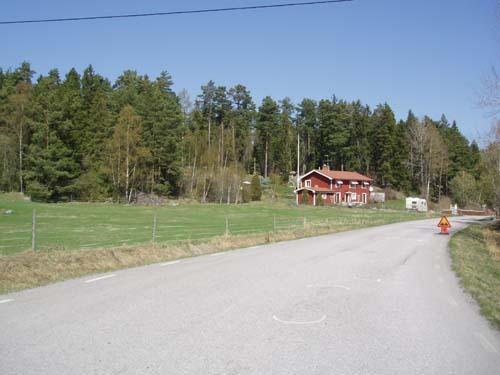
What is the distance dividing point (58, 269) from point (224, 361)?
8.15 m

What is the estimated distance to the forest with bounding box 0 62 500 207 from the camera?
65.0 metres

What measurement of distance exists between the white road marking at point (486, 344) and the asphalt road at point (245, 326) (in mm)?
25

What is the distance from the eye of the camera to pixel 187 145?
3174 inches

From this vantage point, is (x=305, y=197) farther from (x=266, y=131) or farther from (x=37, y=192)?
(x=37, y=192)

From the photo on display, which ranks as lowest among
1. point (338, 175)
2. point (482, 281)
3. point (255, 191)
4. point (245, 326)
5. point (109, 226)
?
point (482, 281)

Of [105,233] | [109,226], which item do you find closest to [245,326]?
[105,233]

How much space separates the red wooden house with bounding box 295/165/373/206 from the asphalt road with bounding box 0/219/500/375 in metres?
71.5

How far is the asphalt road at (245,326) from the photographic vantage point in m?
5.29

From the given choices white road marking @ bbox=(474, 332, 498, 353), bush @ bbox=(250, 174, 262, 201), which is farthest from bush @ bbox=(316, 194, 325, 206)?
white road marking @ bbox=(474, 332, 498, 353)

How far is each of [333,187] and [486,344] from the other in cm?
8023

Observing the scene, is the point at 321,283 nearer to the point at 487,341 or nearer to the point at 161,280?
the point at 161,280

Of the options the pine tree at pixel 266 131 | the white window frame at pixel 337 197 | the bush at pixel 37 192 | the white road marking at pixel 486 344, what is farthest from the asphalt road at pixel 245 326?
the pine tree at pixel 266 131

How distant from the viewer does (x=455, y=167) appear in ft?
357

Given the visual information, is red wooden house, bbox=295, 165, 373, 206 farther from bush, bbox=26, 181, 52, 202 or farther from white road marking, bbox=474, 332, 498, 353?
white road marking, bbox=474, 332, 498, 353
